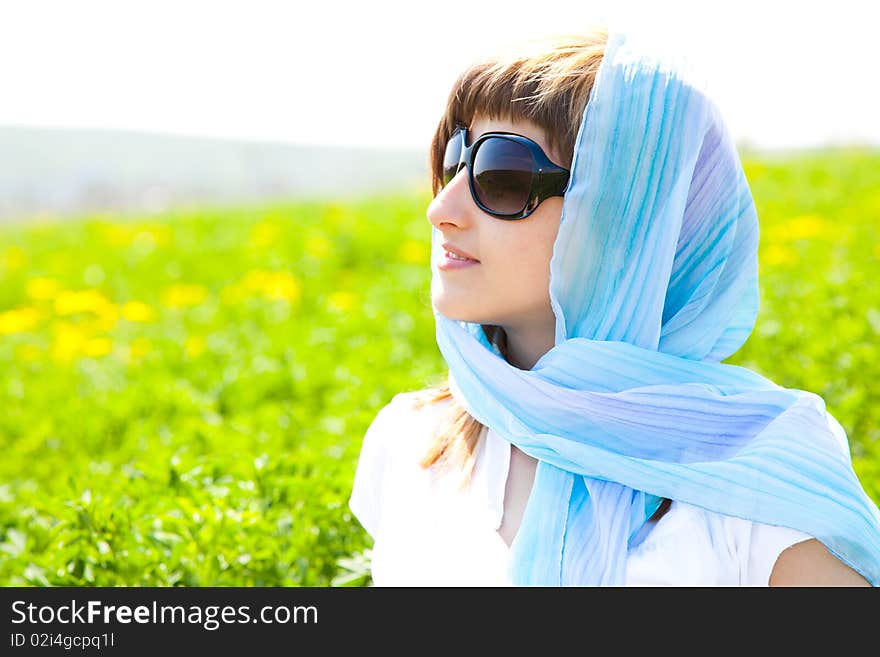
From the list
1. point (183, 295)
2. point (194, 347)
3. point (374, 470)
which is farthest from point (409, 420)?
point (183, 295)

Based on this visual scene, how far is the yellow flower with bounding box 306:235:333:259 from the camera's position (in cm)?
803

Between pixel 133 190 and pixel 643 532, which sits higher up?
pixel 133 190

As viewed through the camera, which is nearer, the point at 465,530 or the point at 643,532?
the point at 643,532

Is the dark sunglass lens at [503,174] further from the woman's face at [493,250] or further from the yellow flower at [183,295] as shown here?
the yellow flower at [183,295]

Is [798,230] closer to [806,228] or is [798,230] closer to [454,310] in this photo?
[806,228]

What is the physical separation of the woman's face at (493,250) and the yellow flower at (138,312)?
17.8 feet

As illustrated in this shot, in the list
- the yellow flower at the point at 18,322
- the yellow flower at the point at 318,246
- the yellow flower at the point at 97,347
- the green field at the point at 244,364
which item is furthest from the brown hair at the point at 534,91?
the yellow flower at the point at 318,246

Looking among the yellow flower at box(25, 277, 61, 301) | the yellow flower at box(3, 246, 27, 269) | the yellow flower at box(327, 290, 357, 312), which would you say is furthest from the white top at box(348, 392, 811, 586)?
the yellow flower at box(3, 246, 27, 269)

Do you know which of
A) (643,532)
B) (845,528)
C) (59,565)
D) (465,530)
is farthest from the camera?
(59,565)

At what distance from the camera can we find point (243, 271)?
791 centimetres

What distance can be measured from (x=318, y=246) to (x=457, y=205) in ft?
21.6
